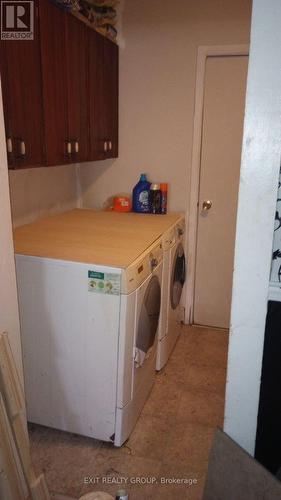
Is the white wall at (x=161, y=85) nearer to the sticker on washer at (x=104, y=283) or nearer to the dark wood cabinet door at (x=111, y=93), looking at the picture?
the dark wood cabinet door at (x=111, y=93)

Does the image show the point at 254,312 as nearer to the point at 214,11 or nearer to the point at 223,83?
the point at 223,83

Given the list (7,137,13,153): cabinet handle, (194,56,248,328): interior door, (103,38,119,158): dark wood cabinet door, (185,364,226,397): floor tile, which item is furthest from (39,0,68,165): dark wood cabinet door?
(185,364,226,397): floor tile

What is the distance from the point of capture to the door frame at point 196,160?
2551mm

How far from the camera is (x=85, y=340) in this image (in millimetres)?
1720

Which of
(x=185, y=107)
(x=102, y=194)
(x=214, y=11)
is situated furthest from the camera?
(x=102, y=194)

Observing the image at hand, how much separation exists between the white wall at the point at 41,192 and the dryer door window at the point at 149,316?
3.07 ft

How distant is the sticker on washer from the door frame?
4.65ft

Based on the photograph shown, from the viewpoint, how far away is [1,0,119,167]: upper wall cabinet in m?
1.63

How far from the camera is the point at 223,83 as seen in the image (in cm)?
262

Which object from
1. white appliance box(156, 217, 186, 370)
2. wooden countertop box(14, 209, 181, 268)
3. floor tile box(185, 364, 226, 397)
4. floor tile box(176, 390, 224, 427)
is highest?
wooden countertop box(14, 209, 181, 268)

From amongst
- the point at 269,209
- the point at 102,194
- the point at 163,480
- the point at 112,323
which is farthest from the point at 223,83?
the point at 163,480

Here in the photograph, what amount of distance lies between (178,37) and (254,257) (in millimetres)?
2323

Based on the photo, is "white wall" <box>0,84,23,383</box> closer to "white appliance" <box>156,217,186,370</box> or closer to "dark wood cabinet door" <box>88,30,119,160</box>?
"white appliance" <box>156,217,186,370</box>

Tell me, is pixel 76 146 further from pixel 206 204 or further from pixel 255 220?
pixel 255 220
